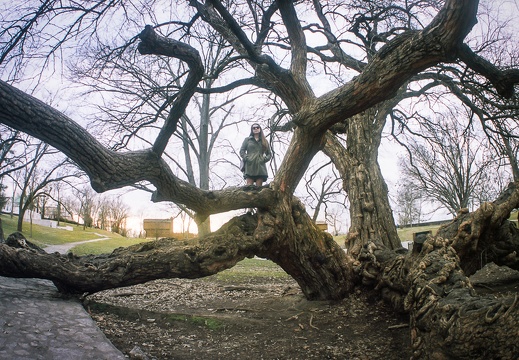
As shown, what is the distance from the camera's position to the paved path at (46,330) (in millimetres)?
3258

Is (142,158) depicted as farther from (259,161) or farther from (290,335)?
(259,161)

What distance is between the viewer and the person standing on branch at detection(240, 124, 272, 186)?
7953 millimetres

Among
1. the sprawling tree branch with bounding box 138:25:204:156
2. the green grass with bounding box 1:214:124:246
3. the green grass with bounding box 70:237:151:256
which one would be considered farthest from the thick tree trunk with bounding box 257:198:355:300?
the green grass with bounding box 1:214:124:246

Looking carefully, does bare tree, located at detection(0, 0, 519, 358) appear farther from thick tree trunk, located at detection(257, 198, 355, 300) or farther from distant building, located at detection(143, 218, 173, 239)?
distant building, located at detection(143, 218, 173, 239)

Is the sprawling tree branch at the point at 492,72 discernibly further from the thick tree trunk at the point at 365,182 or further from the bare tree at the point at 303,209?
the thick tree trunk at the point at 365,182

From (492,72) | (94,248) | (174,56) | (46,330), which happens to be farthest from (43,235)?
(492,72)

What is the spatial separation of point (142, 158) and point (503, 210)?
4.70 metres

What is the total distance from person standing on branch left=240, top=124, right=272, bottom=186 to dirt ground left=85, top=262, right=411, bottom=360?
2.66m

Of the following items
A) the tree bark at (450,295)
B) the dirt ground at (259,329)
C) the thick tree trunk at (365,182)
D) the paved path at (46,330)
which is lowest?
the dirt ground at (259,329)

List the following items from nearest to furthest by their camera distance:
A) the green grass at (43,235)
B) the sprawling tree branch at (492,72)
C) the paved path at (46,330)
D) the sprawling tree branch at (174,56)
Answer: the paved path at (46,330)
the sprawling tree branch at (174,56)
the sprawling tree branch at (492,72)
the green grass at (43,235)

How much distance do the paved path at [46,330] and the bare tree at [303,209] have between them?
1.15 ft

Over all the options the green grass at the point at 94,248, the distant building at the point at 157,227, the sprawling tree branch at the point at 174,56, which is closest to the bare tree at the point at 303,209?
the sprawling tree branch at the point at 174,56

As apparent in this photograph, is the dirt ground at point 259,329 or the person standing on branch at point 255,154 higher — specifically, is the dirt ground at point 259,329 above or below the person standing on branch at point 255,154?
below

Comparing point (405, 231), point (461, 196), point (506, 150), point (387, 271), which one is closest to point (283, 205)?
point (387, 271)
